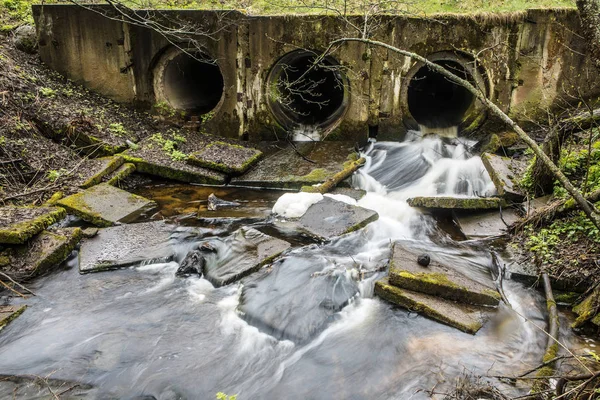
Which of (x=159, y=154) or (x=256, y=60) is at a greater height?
(x=256, y=60)

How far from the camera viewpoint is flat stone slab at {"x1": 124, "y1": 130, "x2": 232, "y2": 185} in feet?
28.5

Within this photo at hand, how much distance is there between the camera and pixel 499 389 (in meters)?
3.97

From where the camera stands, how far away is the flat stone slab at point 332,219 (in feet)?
22.1

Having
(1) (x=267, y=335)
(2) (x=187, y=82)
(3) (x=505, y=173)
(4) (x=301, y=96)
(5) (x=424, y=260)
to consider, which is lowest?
(1) (x=267, y=335)

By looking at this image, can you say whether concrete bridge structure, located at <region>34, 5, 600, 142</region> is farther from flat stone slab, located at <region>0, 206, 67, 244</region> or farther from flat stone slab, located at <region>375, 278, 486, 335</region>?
flat stone slab, located at <region>375, 278, 486, 335</region>

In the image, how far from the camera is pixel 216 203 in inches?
313

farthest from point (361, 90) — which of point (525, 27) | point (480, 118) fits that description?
point (525, 27)

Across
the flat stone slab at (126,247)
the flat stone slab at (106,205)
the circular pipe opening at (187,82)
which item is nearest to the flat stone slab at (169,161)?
the flat stone slab at (106,205)

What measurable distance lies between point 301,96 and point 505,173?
15.6 feet

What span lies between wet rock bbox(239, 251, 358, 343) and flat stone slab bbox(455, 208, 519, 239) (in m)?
2.37

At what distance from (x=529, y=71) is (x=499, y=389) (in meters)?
7.94

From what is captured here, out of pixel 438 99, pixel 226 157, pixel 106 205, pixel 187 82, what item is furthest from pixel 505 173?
pixel 187 82

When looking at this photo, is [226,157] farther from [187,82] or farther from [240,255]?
[187,82]

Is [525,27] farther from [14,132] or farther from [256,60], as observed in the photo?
[14,132]
